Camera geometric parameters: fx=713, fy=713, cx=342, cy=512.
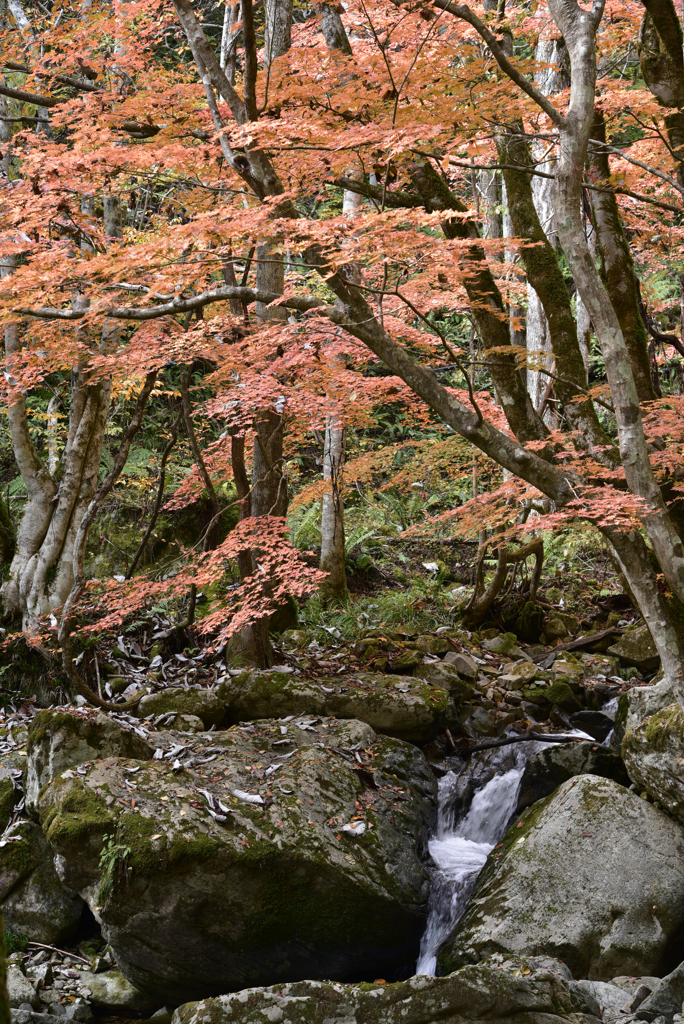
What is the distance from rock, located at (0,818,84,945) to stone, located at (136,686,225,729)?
133cm

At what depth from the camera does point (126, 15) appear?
24.2 feet

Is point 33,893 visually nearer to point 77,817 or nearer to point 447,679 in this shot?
point 77,817

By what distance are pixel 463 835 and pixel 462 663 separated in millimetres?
2363

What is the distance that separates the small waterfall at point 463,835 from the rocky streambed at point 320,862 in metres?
0.02

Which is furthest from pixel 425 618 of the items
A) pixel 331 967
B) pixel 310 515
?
pixel 331 967

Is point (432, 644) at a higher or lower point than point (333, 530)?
lower

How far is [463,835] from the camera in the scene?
20.3 ft

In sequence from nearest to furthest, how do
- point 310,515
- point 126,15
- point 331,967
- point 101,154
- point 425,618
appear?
point 331,967
point 101,154
point 126,15
point 425,618
point 310,515

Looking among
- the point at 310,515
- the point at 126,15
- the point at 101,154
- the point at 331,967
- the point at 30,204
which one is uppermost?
the point at 126,15

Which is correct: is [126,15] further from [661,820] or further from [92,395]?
[661,820]

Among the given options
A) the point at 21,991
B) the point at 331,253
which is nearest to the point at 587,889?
the point at 21,991

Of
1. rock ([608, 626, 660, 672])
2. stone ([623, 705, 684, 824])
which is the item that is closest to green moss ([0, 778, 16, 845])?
stone ([623, 705, 684, 824])

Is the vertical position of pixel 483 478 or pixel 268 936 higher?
pixel 483 478

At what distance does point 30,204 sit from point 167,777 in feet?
16.5
